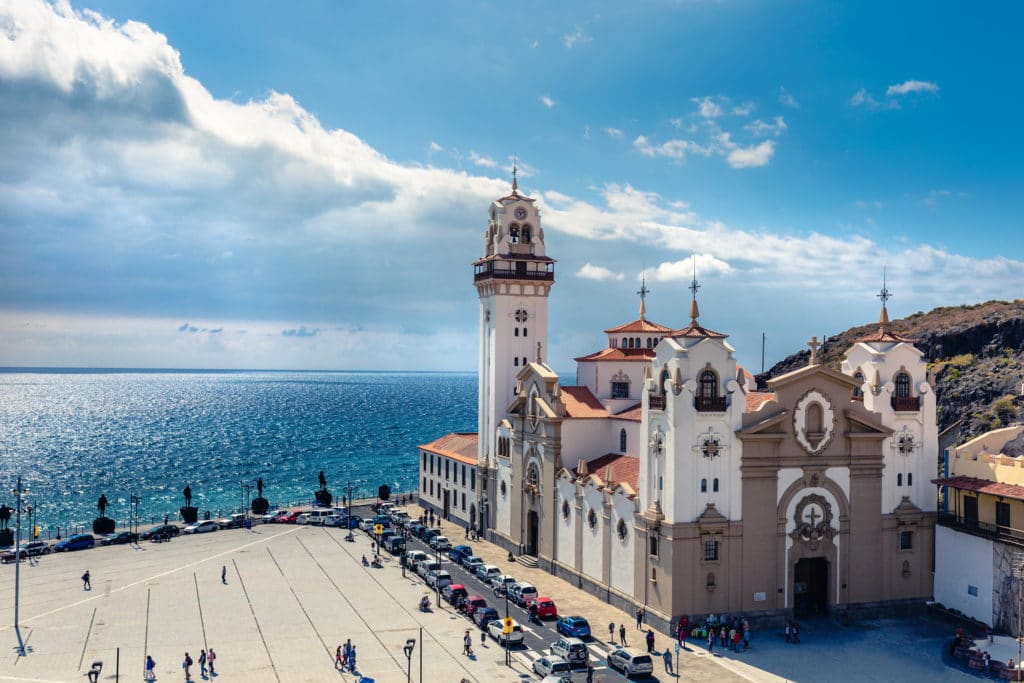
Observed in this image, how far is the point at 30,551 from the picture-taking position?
6981 centimetres

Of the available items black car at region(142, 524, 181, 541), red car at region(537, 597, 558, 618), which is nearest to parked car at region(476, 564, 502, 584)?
red car at region(537, 597, 558, 618)

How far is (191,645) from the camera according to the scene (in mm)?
46969

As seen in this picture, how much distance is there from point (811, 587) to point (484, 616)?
2048 cm

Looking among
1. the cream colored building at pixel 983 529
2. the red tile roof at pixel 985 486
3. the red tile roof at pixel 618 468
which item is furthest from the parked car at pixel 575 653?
the red tile roof at pixel 985 486

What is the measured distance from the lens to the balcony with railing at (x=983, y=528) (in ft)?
155

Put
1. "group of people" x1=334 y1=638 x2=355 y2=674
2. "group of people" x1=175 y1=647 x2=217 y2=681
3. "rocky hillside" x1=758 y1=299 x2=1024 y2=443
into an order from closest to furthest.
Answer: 1. "group of people" x1=175 y1=647 x2=217 y2=681
2. "group of people" x1=334 y1=638 x2=355 y2=674
3. "rocky hillside" x1=758 y1=299 x2=1024 y2=443

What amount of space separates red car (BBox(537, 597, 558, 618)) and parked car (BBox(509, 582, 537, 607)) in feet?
5.36

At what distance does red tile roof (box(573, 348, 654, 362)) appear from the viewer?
2685 inches

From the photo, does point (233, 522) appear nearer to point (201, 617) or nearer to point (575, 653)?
point (201, 617)

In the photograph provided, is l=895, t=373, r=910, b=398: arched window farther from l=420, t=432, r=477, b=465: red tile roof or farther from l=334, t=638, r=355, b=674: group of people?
l=334, t=638, r=355, b=674: group of people

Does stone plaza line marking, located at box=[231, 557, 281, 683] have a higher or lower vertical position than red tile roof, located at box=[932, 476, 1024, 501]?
lower

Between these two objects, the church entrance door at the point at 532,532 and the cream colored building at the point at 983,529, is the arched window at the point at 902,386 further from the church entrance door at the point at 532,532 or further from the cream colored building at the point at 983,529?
the church entrance door at the point at 532,532

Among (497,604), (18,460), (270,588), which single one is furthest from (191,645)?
(18,460)

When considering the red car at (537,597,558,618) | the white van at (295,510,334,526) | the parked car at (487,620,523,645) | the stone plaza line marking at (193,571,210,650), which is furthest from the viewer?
the white van at (295,510,334,526)
